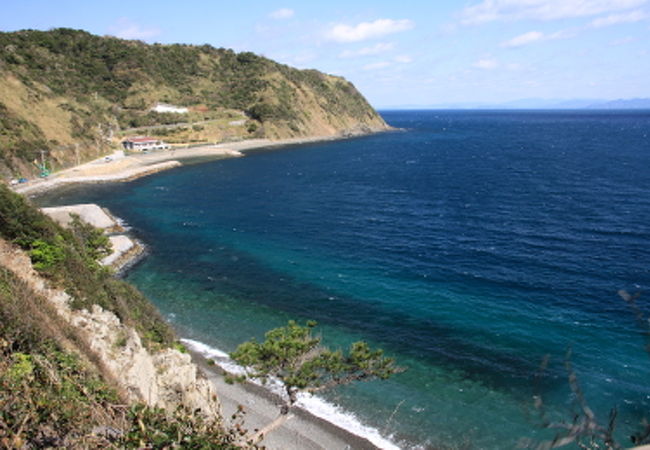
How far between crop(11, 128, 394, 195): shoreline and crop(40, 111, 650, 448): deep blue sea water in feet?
22.3

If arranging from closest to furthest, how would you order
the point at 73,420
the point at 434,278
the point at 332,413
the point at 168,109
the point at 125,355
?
the point at 73,420 → the point at 125,355 → the point at 332,413 → the point at 434,278 → the point at 168,109

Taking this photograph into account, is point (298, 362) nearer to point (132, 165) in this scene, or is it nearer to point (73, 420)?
point (73, 420)

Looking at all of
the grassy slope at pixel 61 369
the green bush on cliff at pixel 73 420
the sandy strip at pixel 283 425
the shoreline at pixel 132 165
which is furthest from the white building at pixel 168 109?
the green bush on cliff at pixel 73 420

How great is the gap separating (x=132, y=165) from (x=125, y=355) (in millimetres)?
106901

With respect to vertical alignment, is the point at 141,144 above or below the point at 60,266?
above

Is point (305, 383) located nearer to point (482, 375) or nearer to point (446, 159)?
point (482, 375)

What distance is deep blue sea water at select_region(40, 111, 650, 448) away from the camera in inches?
1205

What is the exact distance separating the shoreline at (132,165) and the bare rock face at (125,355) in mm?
66873

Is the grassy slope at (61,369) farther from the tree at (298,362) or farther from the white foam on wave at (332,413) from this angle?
the white foam on wave at (332,413)

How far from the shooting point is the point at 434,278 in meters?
48.1

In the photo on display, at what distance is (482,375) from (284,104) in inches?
6695

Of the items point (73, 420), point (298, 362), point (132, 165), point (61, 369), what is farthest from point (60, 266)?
point (132, 165)

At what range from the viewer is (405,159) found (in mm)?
137125

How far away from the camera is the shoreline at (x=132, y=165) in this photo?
95.7 metres
